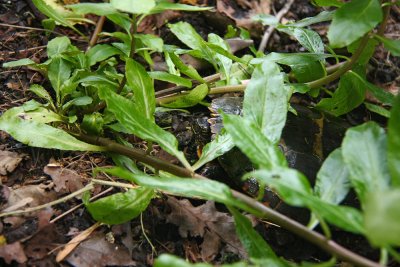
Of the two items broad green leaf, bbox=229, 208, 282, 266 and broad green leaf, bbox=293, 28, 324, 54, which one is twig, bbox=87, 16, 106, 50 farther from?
broad green leaf, bbox=229, 208, 282, 266

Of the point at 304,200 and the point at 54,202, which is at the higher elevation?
the point at 304,200

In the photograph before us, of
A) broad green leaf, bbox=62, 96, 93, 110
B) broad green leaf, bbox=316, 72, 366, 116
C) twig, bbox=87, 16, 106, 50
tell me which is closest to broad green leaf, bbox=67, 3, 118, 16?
broad green leaf, bbox=62, 96, 93, 110

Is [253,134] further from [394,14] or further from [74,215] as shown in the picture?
[394,14]

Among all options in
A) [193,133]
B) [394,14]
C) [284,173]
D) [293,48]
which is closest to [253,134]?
[284,173]

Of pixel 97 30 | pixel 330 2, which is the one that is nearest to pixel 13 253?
pixel 97 30

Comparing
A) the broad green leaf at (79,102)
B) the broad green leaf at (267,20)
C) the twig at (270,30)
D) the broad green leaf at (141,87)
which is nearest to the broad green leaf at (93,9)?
the broad green leaf at (141,87)

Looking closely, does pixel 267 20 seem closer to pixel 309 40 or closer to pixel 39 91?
pixel 309 40

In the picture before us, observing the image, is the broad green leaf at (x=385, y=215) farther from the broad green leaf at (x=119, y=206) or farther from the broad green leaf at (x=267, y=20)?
the broad green leaf at (x=267, y=20)
